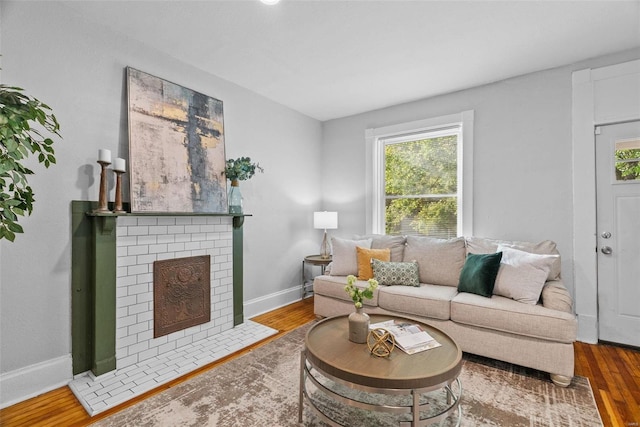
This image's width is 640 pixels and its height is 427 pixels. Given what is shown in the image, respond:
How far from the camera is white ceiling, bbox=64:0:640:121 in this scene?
7.28ft

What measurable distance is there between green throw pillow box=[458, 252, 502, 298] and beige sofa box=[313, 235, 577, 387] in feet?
0.22

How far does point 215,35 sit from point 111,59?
855mm

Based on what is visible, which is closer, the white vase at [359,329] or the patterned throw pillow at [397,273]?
the white vase at [359,329]

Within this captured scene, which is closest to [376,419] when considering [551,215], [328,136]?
[551,215]

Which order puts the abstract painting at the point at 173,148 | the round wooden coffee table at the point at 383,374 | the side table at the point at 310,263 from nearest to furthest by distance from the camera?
the round wooden coffee table at the point at 383,374
the abstract painting at the point at 173,148
the side table at the point at 310,263

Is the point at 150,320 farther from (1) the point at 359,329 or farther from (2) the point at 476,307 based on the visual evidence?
(2) the point at 476,307

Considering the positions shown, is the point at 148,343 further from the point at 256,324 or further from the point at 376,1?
the point at 376,1

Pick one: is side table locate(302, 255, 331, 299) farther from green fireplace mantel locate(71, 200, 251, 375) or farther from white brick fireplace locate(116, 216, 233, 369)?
green fireplace mantel locate(71, 200, 251, 375)

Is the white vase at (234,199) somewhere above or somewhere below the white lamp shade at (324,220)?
above

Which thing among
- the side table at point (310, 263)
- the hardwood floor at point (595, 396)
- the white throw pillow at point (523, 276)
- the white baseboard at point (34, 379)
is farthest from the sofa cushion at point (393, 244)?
the white baseboard at point (34, 379)

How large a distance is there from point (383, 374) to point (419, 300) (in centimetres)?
138

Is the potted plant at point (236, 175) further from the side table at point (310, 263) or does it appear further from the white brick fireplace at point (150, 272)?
the side table at point (310, 263)

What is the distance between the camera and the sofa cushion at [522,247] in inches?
108

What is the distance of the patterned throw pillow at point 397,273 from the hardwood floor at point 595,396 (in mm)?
1408
